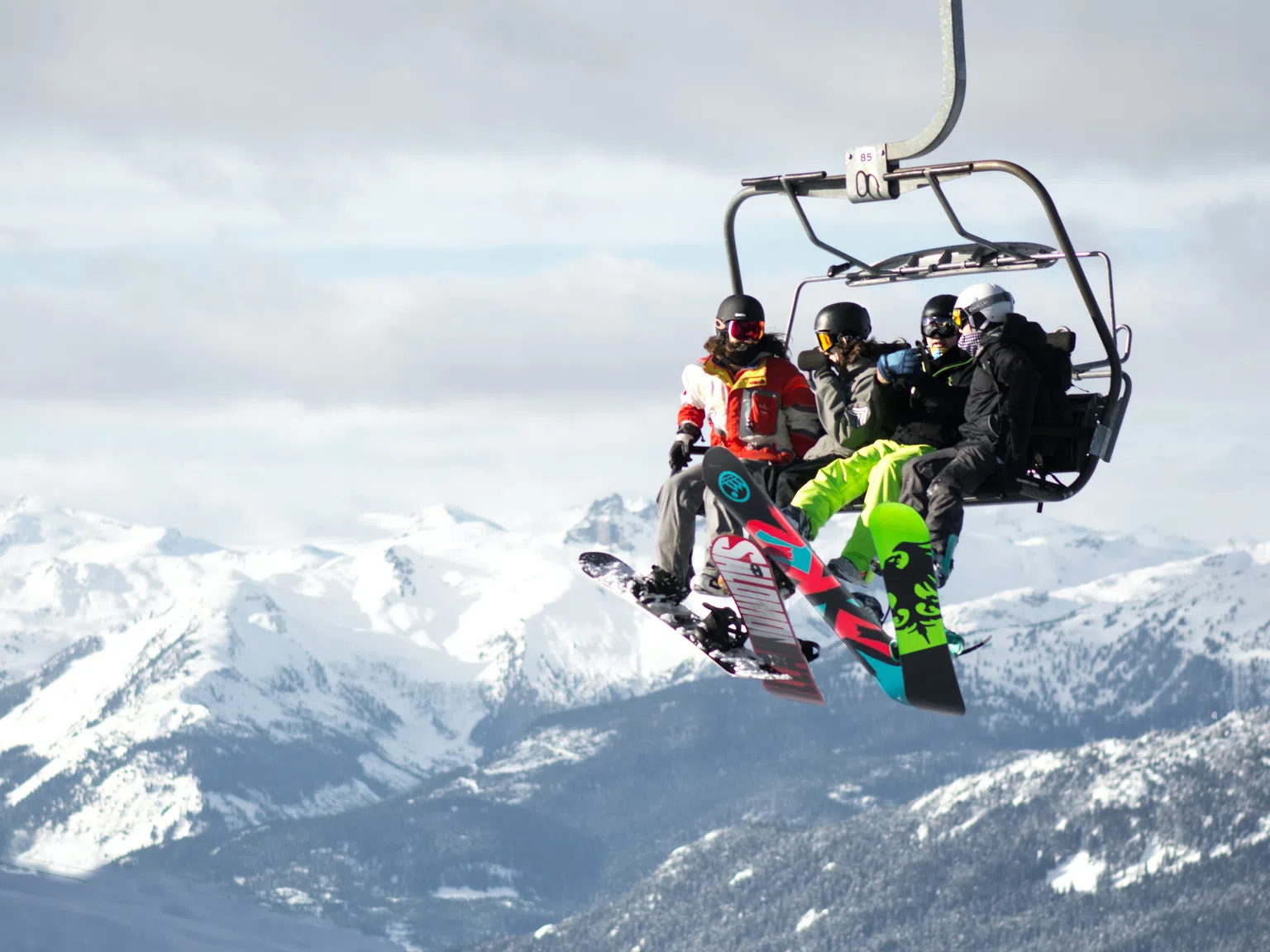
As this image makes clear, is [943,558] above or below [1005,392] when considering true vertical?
below

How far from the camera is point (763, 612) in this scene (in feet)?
53.9

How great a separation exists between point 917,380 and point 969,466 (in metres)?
1.02

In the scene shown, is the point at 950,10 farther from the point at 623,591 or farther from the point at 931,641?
the point at 623,591

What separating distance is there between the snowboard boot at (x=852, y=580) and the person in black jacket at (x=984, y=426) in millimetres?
585

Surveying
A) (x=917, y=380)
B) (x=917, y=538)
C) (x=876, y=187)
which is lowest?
(x=917, y=538)

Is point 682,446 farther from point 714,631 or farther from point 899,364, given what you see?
point 899,364

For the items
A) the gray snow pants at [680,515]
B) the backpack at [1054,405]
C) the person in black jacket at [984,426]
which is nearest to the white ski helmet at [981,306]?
the person in black jacket at [984,426]

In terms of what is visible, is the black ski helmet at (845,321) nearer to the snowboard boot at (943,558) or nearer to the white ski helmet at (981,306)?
the white ski helmet at (981,306)

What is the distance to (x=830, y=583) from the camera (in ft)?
52.1

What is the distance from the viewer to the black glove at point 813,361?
1691 centimetres

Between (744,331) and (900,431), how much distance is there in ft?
5.24

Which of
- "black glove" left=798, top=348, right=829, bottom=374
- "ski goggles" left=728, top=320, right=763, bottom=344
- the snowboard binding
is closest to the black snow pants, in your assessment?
"black glove" left=798, top=348, right=829, bottom=374

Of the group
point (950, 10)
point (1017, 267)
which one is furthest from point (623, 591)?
point (950, 10)

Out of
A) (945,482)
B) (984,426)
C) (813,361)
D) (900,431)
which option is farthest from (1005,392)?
(813,361)
